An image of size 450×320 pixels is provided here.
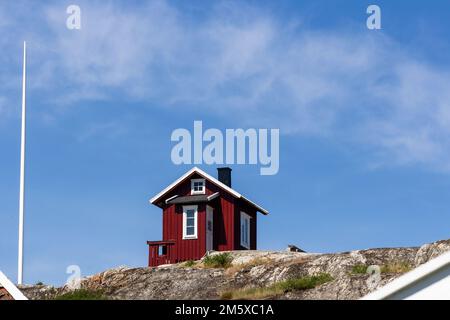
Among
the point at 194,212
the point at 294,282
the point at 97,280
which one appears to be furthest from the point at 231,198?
the point at 294,282

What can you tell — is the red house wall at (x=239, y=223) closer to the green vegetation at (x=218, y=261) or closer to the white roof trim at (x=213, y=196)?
the white roof trim at (x=213, y=196)

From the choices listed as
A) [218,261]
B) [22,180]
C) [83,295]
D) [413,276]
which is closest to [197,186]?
[22,180]

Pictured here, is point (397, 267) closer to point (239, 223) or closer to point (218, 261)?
point (218, 261)

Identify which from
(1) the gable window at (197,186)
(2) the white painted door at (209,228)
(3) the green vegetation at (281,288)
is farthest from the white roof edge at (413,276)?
(1) the gable window at (197,186)

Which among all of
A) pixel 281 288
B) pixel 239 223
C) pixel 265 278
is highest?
pixel 239 223

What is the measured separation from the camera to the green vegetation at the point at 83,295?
25766 mm

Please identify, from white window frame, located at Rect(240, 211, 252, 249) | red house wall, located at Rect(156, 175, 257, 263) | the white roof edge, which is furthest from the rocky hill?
white window frame, located at Rect(240, 211, 252, 249)

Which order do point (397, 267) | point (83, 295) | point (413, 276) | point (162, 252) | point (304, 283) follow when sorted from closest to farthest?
point (413, 276), point (304, 283), point (397, 267), point (83, 295), point (162, 252)

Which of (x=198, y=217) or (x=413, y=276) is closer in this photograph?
(x=413, y=276)

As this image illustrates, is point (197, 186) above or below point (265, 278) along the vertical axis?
above

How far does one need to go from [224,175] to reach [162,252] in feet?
17.8

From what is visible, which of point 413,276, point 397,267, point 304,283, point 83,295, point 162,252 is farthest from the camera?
point 162,252

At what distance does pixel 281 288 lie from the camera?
22953 millimetres
